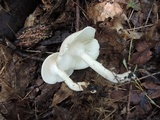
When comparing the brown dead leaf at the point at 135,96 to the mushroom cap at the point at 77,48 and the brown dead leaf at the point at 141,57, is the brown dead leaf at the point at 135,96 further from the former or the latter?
the mushroom cap at the point at 77,48

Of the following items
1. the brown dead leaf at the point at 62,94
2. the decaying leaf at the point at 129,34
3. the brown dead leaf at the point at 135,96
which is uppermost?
the decaying leaf at the point at 129,34

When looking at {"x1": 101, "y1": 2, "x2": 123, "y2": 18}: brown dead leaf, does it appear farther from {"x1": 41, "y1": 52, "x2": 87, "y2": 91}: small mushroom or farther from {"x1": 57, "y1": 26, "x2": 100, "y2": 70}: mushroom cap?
{"x1": 41, "y1": 52, "x2": 87, "y2": 91}: small mushroom

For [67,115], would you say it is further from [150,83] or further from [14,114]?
[150,83]

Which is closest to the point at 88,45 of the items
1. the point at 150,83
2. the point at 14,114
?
the point at 150,83

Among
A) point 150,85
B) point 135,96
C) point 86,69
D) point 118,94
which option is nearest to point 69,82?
point 86,69

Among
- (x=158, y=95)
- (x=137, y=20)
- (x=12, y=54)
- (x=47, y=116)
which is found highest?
(x=12, y=54)

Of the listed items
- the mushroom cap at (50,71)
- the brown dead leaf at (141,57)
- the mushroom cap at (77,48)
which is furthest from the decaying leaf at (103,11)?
the mushroom cap at (50,71)

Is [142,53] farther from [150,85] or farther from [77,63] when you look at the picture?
[77,63]
